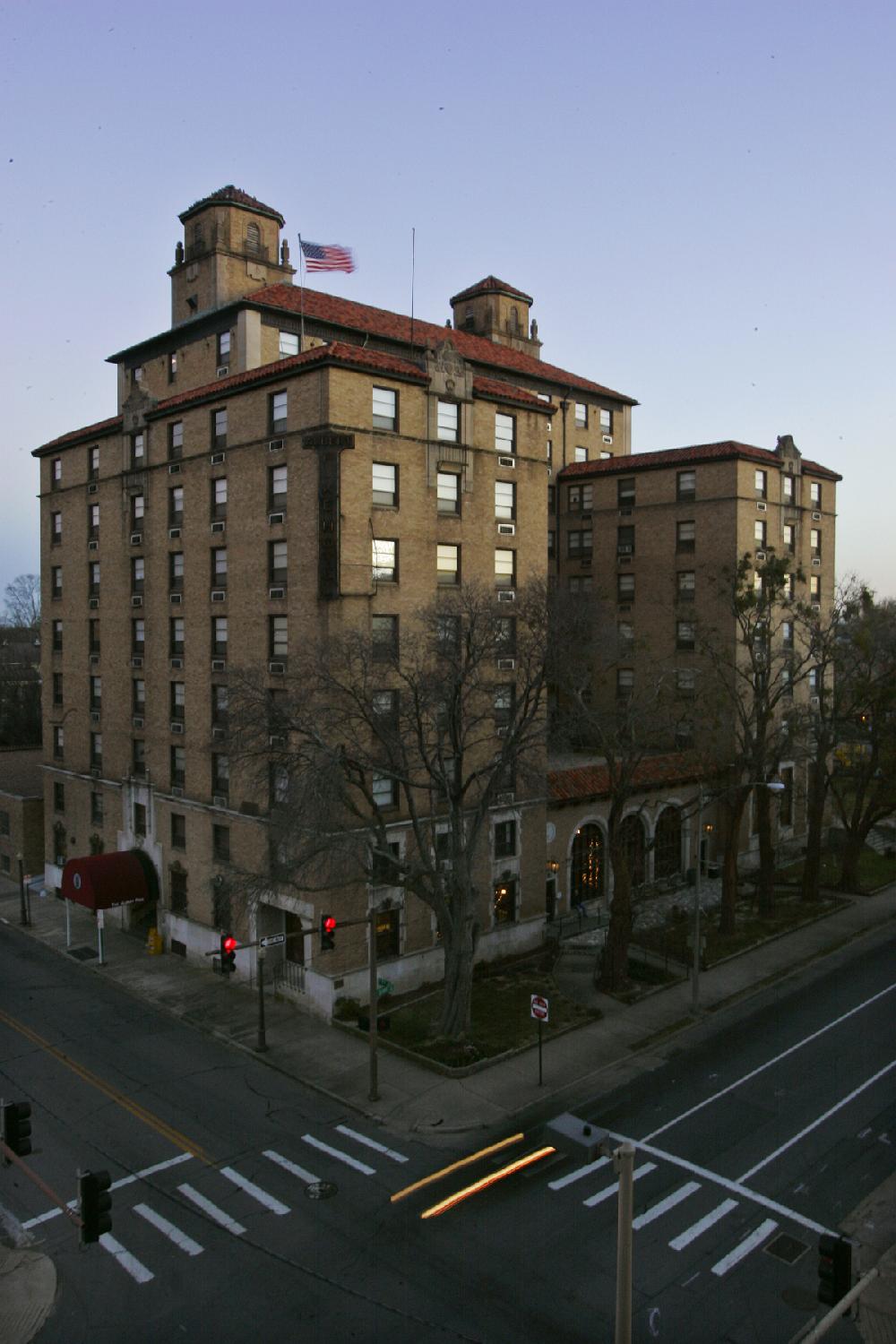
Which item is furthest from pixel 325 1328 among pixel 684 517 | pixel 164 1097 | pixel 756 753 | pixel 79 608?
pixel 684 517

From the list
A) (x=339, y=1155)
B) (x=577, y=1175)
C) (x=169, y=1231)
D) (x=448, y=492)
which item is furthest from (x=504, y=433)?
(x=169, y=1231)

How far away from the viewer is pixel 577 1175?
21.2 metres

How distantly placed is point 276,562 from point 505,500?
30.4 ft

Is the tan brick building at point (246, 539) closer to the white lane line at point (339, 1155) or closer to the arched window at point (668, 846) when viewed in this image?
the white lane line at point (339, 1155)

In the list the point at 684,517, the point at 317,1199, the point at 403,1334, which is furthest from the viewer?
the point at 684,517

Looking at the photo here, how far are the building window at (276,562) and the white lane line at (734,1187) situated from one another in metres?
20.2

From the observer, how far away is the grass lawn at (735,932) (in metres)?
36.7

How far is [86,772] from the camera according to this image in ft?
145

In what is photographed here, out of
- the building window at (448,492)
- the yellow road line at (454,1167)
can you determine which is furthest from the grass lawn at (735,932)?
the building window at (448,492)

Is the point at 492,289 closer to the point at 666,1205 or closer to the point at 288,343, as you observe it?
the point at 288,343

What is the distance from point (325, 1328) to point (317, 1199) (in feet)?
13.5

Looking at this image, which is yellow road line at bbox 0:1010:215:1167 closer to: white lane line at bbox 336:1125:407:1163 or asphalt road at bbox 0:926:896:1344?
asphalt road at bbox 0:926:896:1344

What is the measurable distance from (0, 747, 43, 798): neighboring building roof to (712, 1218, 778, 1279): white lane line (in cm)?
4097

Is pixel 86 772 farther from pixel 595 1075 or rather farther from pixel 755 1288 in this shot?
pixel 755 1288
